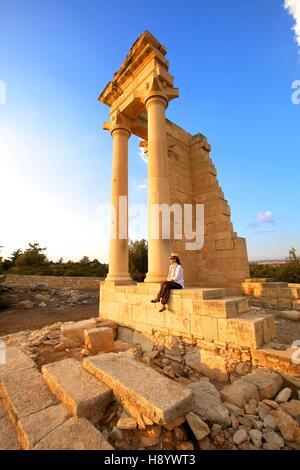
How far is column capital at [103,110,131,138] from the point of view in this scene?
8.44 m

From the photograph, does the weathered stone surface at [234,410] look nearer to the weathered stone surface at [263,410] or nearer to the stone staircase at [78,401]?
the weathered stone surface at [263,410]

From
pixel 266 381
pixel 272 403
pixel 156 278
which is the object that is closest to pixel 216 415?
pixel 272 403

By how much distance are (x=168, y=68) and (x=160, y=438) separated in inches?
373

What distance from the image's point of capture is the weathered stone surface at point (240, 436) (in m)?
2.06

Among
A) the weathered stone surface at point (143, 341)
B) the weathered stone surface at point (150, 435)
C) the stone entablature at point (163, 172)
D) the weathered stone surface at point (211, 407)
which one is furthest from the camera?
the stone entablature at point (163, 172)

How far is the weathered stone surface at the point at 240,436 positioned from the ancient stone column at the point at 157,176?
3.80 metres

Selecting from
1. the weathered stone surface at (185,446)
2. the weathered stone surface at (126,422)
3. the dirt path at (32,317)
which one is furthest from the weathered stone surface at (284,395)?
the dirt path at (32,317)

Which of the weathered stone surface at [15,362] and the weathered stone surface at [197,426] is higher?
the weathered stone surface at [197,426]

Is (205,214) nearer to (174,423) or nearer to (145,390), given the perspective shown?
(145,390)

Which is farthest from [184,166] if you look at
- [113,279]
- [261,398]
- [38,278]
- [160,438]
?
[38,278]

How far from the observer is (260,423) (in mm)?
2299

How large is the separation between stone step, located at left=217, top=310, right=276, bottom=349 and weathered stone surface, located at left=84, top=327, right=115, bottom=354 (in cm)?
256

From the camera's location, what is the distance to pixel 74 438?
195cm
